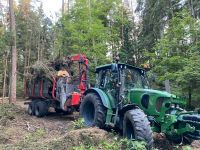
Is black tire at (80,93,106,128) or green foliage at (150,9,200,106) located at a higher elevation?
green foliage at (150,9,200,106)

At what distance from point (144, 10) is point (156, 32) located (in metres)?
2.72

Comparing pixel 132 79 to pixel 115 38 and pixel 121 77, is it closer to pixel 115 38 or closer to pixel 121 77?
pixel 121 77

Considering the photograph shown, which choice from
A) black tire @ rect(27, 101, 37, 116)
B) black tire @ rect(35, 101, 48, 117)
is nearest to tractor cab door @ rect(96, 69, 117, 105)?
black tire @ rect(35, 101, 48, 117)

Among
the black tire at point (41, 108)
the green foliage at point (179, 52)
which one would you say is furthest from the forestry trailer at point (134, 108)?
the green foliage at point (179, 52)

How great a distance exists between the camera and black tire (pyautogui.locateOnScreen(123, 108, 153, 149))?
659 centimetres

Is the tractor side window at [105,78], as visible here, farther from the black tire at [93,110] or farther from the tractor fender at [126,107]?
the tractor fender at [126,107]

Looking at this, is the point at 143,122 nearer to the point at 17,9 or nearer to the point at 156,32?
the point at 156,32

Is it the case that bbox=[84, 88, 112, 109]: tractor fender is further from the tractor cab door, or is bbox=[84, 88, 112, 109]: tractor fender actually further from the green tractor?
the tractor cab door

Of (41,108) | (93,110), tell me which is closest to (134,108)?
(93,110)

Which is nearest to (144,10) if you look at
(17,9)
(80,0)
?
(80,0)

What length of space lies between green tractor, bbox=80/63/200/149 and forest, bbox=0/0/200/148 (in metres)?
1.25

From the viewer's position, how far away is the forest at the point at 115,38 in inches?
568

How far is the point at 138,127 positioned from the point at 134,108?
75cm

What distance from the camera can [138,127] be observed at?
664cm
